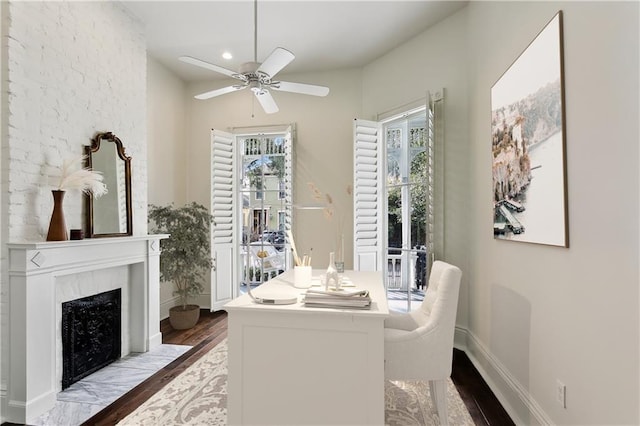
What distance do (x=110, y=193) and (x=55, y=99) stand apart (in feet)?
2.89

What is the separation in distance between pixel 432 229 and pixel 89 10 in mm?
3665

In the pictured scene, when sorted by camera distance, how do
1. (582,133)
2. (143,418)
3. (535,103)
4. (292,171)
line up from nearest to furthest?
(582,133)
(535,103)
(143,418)
(292,171)

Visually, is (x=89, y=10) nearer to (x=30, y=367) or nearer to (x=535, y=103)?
(x=30, y=367)

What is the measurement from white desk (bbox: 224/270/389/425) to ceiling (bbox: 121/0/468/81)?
2907 millimetres

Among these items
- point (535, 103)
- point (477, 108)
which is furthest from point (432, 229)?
point (535, 103)

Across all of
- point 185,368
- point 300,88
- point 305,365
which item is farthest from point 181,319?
point 300,88

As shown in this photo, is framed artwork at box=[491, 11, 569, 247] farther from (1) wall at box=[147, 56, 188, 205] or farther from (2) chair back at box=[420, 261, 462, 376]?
(1) wall at box=[147, 56, 188, 205]

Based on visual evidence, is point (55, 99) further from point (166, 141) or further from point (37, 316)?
point (166, 141)

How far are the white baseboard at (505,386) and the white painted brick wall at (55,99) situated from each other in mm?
3290

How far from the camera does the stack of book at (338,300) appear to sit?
1754mm

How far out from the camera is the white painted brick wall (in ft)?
7.65

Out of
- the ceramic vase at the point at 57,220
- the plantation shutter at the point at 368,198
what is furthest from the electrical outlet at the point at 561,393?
the ceramic vase at the point at 57,220

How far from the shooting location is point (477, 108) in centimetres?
308

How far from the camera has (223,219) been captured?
4.79 m
